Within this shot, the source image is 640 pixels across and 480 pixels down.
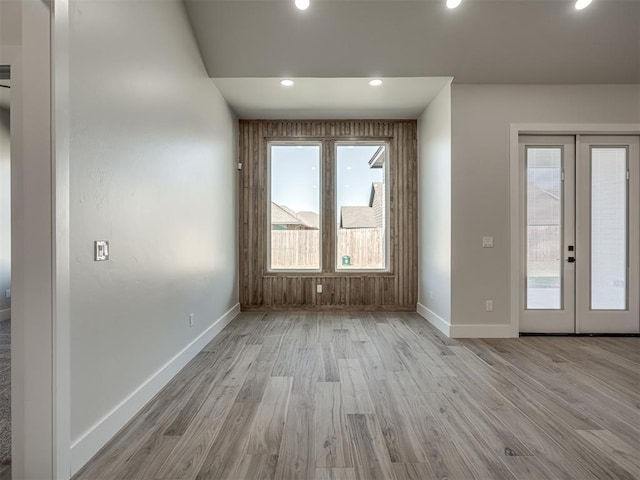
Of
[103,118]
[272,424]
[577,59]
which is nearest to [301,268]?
[272,424]

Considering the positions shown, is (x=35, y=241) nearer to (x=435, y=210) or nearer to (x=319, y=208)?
(x=435, y=210)

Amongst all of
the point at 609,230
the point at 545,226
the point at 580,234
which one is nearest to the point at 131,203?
the point at 545,226

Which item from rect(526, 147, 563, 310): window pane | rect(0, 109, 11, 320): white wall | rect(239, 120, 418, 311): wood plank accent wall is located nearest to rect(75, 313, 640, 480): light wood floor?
rect(526, 147, 563, 310): window pane

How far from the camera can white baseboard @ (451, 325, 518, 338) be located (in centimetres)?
410

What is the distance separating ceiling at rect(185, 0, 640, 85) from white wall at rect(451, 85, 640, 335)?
0.16 m

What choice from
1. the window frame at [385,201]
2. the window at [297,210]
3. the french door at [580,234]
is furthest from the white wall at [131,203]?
the french door at [580,234]

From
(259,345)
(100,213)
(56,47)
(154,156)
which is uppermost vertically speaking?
(56,47)

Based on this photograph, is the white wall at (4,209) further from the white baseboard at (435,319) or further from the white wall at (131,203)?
the white baseboard at (435,319)

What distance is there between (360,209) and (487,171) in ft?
7.03

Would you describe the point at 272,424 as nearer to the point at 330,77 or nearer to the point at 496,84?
the point at 330,77

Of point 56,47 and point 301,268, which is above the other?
point 56,47

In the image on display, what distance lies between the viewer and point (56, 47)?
63.6 inches

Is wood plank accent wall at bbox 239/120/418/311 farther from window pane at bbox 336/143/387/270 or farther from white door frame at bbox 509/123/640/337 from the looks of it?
white door frame at bbox 509/123/640/337

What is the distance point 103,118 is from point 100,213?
56 cm
